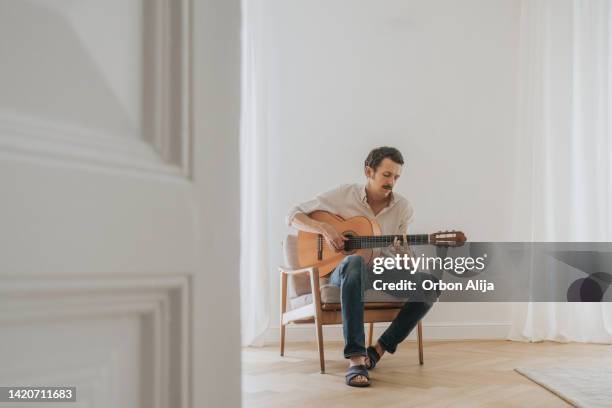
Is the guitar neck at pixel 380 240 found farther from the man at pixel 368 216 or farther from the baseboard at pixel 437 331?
the baseboard at pixel 437 331

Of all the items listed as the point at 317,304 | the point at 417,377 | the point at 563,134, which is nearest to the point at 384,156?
Result: the point at 317,304

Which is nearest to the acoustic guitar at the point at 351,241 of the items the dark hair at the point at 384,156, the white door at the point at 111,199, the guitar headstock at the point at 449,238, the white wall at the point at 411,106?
the guitar headstock at the point at 449,238

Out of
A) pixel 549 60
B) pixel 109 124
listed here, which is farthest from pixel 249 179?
pixel 109 124

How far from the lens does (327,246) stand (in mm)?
3258

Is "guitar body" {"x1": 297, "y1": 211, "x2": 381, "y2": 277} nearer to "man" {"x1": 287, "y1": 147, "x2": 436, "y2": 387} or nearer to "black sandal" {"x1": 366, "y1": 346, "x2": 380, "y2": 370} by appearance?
"man" {"x1": 287, "y1": 147, "x2": 436, "y2": 387}

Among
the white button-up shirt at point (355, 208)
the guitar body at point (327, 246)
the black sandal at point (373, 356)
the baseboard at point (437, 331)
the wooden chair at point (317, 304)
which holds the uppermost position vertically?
the white button-up shirt at point (355, 208)

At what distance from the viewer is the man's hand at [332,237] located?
317 cm

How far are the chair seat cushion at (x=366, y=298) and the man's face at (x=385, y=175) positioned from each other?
54 cm

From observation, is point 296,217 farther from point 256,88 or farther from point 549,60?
point 549,60

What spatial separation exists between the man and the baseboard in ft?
3.46

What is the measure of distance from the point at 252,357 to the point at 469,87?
2379mm

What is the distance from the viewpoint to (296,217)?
3295 millimetres

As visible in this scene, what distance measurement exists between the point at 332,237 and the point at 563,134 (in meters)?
2.16

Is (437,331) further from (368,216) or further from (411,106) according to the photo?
(411,106)
